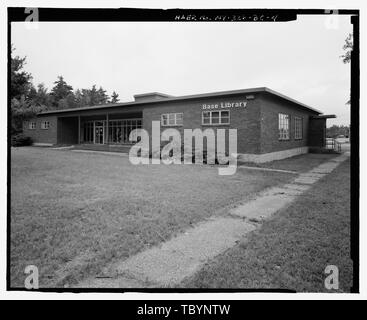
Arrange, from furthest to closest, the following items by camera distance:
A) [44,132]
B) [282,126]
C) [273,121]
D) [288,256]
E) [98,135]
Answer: [44,132]
[98,135]
[282,126]
[273,121]
[288,256]

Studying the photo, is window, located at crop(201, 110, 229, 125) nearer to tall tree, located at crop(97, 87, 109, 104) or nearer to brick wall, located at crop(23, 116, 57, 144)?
brick wall, located at crop(23, 116, 57, 144)

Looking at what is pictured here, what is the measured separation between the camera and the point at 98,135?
1163 inches

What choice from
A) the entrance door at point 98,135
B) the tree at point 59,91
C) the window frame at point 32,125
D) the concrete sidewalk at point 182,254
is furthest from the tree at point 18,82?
the tree at point 59,91

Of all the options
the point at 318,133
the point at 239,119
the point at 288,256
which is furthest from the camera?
the point at 318,133

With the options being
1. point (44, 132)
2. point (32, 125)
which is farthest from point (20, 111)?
point (32, 125)

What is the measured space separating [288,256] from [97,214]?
349 cm

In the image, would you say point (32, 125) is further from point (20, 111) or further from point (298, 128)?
point (298, 128)

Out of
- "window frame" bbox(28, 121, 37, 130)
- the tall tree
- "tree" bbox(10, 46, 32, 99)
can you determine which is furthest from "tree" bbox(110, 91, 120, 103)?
"tree" bbox(10, 46, 32, 99)

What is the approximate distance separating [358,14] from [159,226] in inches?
154

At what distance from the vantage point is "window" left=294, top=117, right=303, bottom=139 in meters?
21.7

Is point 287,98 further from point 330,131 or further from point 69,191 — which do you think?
point 69,191

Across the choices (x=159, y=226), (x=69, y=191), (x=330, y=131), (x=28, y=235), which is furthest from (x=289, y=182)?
(x=330, y=131)

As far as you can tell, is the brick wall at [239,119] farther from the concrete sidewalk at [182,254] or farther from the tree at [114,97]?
the tree at [114,97]
